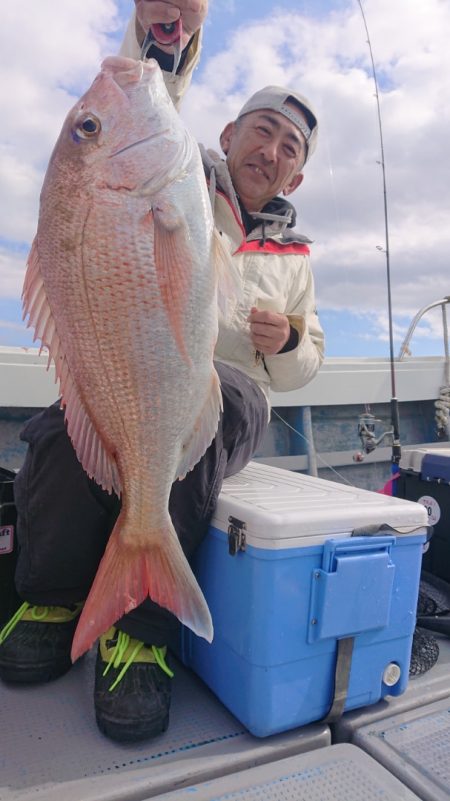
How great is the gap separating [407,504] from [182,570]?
0.73m

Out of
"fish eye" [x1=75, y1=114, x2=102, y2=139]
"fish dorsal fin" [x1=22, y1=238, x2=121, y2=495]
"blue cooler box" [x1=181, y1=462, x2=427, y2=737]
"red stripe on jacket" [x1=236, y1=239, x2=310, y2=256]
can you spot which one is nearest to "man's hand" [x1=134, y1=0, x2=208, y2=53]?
"fish eye" [x1=75, y1=114, x2=102, y2=139]

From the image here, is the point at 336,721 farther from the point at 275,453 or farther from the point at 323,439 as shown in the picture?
the point at 323,439

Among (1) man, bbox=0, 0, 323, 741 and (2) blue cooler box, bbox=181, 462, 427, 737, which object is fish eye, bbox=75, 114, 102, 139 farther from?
(2) blue cooler box, bbox=181, 462, 427, 737

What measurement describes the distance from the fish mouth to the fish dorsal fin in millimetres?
933

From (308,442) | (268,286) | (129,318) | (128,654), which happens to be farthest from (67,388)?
(308,442)

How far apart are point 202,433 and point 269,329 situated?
0.50m

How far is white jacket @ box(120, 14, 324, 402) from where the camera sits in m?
2.01


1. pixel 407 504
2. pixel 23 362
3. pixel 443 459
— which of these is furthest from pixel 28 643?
pixel 23 362

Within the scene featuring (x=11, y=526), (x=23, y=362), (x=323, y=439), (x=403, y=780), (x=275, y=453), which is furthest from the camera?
(x=323, y=439)

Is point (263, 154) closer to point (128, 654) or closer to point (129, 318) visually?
point (129, 318)

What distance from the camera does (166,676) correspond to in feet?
5.07

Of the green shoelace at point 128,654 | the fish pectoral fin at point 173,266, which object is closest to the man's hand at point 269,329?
the fish pectoral fin at point 173,266

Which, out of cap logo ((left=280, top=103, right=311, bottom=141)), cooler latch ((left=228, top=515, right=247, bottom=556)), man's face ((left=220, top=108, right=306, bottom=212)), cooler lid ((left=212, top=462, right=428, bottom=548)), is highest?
cap logo ((left=280, top=103, right=311, bottom=141))

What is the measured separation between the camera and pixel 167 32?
178cm
